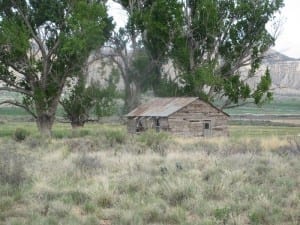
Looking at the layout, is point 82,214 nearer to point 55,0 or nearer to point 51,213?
point 51,213

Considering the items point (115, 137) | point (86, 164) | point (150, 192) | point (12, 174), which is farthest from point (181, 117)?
point (150, 192)

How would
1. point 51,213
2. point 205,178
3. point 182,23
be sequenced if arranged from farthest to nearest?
1. point 182,23
2. point 205,178
3. point 51,213

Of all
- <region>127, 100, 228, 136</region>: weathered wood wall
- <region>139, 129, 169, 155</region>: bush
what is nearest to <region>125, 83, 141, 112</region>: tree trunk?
<region>127, 100, 228, 136</region>: weathered wood wall

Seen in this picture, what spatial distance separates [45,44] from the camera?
115 ft

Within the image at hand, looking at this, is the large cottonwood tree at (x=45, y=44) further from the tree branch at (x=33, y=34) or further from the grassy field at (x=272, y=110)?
the grassy field at (x=272, y=110)

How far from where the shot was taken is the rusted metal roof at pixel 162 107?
3853cm

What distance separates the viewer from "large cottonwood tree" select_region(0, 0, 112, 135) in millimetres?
32812

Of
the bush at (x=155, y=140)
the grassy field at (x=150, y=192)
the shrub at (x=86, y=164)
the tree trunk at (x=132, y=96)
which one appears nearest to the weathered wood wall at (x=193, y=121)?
the tree trunk at (x=132, y=96)

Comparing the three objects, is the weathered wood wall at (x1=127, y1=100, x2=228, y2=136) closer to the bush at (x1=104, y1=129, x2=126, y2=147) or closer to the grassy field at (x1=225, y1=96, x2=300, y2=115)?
the bush at (x1=104, y1=129, x2=126, y2=147)

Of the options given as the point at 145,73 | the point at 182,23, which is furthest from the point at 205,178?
the point at 145,73

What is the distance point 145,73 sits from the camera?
152 ft

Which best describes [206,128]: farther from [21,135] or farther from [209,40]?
[21,135]

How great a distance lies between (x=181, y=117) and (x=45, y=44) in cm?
1049

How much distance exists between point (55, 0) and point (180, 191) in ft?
84.0
